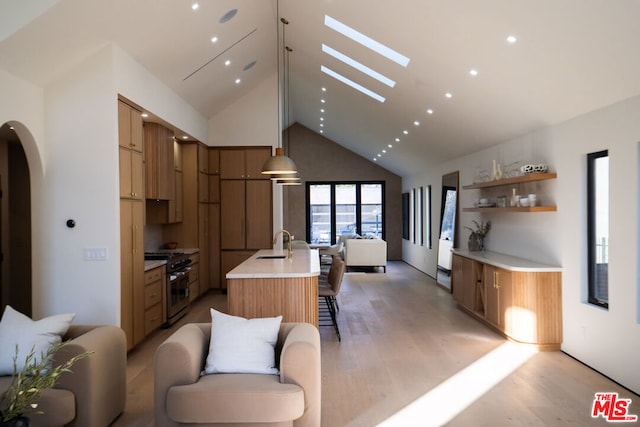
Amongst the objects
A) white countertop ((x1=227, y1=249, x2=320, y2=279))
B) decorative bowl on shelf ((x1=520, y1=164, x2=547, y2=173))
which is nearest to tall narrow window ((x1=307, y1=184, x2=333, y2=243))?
white countertop ((x1=227, y1=249, x2=320, y2=279))

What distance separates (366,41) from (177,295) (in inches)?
165

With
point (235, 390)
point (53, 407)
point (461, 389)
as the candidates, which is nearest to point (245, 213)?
point (461, 389)

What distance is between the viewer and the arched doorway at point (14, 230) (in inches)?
213

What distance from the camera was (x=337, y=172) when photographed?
1441cm

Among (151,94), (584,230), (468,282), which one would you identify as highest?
(151,94)

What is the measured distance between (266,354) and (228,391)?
17.3 inches

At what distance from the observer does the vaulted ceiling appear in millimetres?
3508

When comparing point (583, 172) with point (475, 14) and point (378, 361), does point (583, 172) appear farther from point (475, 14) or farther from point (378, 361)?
point (378, 361)

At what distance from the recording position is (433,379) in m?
4.18

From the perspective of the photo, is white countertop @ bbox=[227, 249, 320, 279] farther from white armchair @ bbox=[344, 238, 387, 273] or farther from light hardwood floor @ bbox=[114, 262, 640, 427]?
white armchair @ bbox=[344, 238, 387, 273]

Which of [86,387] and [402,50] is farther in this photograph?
[402,50]

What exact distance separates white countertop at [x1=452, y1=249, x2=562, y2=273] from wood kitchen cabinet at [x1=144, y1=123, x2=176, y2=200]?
4392 millimetres

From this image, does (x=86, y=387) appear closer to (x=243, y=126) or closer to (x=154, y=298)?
(x=154, y=298)

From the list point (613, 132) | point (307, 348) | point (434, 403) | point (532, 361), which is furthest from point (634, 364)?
point (307, 348)
